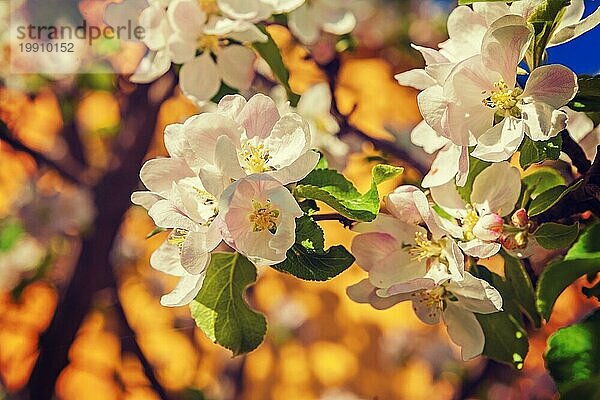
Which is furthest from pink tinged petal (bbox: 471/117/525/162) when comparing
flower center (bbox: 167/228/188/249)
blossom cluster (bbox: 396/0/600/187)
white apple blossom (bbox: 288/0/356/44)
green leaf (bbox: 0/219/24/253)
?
green leaf (bbox: 0/219/24/253)

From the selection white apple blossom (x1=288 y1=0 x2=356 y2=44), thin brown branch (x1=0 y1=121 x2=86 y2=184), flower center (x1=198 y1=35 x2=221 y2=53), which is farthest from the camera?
thin brown branch (x1=0 y1=121 x2=86 y2=184)

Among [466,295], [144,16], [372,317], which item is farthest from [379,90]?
[466,295]

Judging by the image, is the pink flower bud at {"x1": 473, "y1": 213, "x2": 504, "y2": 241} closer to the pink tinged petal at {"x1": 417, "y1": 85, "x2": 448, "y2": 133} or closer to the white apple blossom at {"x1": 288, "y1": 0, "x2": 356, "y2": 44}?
the pink tinged petal at {"x1": 417, "y1": 85, "x2": 448, "y2": 133}

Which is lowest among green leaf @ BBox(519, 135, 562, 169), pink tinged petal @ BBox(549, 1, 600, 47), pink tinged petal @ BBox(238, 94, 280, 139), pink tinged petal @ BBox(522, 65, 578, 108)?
pink tinged petal @ BBox(238, 94, 280, 139)

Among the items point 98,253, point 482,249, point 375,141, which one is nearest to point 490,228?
point 482,249

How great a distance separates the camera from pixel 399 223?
0.50 meters

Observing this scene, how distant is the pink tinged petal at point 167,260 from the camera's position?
0.48 m

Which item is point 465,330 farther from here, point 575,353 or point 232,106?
point 232,106

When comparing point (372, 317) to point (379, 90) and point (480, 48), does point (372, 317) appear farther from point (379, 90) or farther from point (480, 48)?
point (480, 48)

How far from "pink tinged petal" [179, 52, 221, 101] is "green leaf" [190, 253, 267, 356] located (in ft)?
0.66

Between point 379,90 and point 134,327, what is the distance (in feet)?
1.60

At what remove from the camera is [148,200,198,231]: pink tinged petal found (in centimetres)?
42

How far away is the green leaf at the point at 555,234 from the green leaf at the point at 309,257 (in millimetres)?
141

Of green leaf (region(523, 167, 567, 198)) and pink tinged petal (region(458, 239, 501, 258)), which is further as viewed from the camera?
green leaf (region(523, 167, 567, 198))
